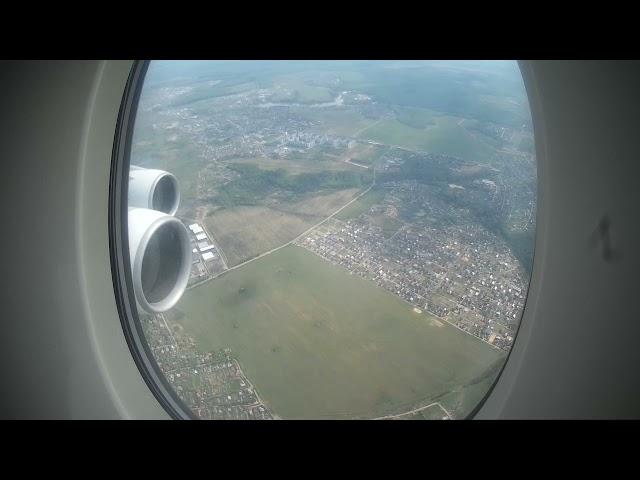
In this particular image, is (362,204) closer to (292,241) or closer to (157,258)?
(292,241)

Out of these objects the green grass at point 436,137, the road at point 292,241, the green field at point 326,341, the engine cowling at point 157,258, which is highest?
the green grass at point 436,137

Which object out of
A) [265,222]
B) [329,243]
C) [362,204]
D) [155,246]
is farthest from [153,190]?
[362,204]

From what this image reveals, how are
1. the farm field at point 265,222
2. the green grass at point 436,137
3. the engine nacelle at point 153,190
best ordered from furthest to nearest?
the green grass at point 436,137
the farm field at point 265,222
the engine nacelle at point 153,190

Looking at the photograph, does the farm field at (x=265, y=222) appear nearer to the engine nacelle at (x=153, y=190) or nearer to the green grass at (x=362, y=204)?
the green grass at (x=362, y=204)

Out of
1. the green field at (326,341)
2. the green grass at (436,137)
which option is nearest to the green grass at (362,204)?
the green field at (326,341)

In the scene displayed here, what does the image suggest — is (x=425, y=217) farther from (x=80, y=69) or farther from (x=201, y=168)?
(x=80, y=69)

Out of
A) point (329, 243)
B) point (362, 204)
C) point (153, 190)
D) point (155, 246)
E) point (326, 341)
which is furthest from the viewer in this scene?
point (362, 204)

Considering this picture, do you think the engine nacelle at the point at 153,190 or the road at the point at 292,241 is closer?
the engine nacelle at the point at 153,190
